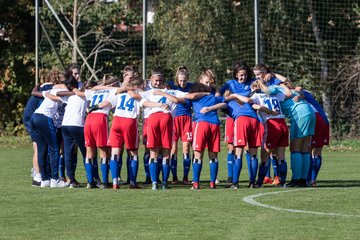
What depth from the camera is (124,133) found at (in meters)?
15.4

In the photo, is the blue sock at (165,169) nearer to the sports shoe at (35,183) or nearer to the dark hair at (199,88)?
the dark hair at (199,88)

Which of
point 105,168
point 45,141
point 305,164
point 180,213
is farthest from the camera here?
point 45,141

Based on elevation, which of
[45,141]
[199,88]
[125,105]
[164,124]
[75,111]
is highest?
[199,88]

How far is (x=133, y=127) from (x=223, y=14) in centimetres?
1638

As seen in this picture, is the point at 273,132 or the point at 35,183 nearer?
the point at 273,132

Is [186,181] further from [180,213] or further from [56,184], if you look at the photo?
[180,213]

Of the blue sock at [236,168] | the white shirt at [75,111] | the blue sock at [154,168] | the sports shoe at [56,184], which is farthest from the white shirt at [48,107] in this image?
the blue sock at [236,168]

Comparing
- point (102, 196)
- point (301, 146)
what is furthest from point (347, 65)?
point (102, 196)

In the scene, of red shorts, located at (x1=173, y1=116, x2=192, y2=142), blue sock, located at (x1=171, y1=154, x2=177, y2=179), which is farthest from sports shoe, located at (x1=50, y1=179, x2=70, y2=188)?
red shorts, located at (x1=173, y1=116, x2=192, y2=142)

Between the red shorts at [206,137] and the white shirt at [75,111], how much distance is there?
188 cm

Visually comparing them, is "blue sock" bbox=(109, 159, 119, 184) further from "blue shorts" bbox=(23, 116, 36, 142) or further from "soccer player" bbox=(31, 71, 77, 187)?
"blue shorts" bbox=(23, 116, 36, 142)

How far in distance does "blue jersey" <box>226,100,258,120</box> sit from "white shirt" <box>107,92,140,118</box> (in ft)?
4.80

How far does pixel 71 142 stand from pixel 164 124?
1.66 m

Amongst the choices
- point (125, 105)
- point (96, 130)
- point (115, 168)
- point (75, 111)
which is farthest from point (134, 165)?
point (75, 111)
